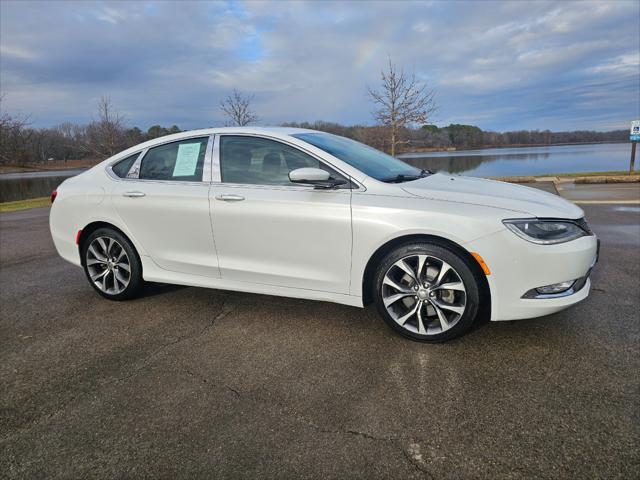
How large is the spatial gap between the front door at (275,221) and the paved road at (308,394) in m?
0.49

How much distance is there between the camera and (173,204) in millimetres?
3736

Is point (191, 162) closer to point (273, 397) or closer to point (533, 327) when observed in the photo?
point (273, 397)

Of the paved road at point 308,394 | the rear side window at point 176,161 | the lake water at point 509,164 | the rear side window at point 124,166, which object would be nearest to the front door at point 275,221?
the rear side window at point 176,161

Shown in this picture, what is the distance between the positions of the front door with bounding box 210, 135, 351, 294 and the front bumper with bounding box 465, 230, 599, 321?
103 centimetres

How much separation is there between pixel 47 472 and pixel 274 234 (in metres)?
2.06

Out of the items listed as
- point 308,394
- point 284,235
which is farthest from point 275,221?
point 308,394

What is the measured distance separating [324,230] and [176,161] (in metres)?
1.72

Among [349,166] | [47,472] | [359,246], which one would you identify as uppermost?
[349,166]

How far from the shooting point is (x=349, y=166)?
3275mm

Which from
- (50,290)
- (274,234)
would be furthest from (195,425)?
(50,290)

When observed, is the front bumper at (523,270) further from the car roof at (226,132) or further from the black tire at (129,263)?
the black tire at (129,263)

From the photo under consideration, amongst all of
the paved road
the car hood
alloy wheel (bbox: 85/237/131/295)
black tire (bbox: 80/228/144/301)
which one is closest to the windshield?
the car hood

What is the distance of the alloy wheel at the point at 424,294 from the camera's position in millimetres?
2938

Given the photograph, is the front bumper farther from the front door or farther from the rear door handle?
the rear door handle
